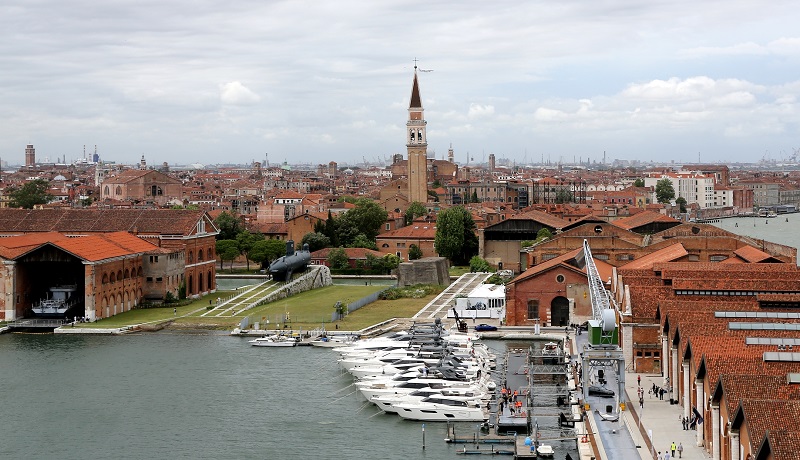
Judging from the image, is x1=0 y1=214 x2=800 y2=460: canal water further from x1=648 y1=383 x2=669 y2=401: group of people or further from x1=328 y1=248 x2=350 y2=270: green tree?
x1=328 y1=248 x2=350 y2=270: green tree

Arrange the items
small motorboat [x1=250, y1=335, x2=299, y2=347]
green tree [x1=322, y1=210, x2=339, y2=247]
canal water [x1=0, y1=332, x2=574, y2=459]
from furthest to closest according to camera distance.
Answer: green tree [x1=322, y1=210, x2=339, y2=247] → small motorboat [x1=250, y1=335, x2=299, y2=347] → canal water [x1=0, y1=332, x2=574, y2=459]

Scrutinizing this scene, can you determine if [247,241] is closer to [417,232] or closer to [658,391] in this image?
[417,232]

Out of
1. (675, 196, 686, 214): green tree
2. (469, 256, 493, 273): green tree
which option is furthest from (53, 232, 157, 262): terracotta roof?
(675, 196, 686, 214): green tree

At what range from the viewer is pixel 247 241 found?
239 feet

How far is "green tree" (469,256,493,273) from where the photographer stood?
64.2 meters

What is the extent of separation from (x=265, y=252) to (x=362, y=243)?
743 centimetres

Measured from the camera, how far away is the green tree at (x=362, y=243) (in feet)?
246

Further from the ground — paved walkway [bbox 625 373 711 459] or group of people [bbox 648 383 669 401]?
group of people [bbox 648 383 669 401]

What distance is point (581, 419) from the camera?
90.1 feet

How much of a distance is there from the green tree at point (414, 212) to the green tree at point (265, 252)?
67.9 ft

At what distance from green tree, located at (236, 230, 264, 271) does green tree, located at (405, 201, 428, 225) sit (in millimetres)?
18032

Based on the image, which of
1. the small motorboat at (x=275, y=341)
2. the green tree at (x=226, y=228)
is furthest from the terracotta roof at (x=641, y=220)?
the green tree at (x=226, y=228)

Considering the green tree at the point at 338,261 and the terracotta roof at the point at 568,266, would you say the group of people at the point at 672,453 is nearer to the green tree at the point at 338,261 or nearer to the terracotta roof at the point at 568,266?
the terracotta roof at the point at 568,266

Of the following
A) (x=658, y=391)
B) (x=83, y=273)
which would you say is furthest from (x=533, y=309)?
(x=83, y=273)
